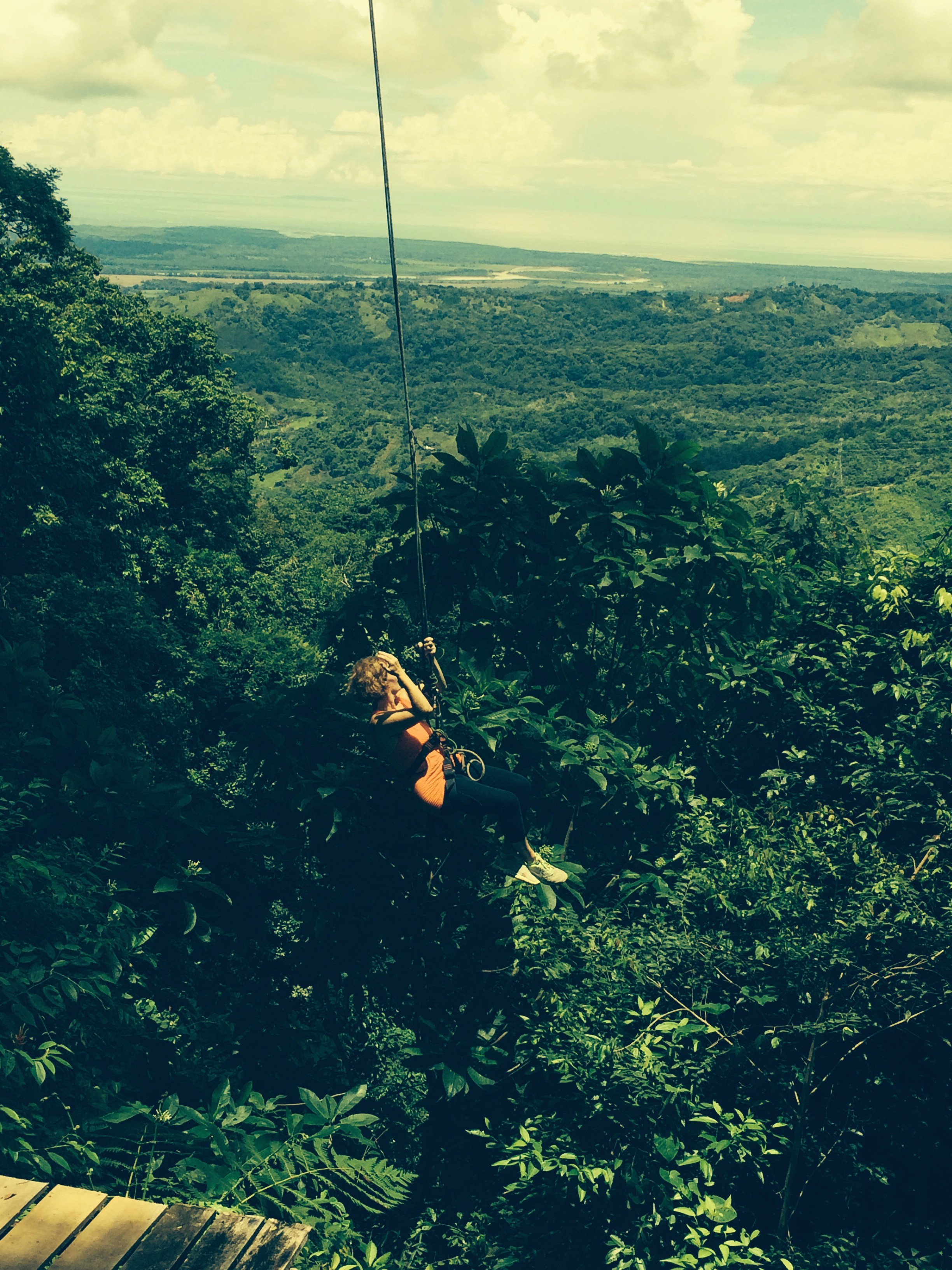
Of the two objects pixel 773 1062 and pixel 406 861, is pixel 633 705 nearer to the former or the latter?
pixel 406 861

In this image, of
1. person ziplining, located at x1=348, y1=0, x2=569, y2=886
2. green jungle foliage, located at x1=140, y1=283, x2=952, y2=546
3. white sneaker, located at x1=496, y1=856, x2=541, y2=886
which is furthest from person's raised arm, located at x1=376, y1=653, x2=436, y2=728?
green jungle foliage, located at x1=140, y1=283, x2=952, y2=546

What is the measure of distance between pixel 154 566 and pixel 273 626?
3.09 metres

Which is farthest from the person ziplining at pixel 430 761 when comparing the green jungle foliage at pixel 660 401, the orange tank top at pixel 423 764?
the green jungle foliage at pixel 660 401

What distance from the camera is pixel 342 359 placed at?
7795 inches

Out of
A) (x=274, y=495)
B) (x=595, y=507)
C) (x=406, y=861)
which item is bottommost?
(x=274, y=495)

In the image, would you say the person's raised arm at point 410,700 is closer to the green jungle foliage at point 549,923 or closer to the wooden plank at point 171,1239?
the green jungle foliage at point 549,923

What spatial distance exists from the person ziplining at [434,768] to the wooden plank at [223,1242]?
2.28 m

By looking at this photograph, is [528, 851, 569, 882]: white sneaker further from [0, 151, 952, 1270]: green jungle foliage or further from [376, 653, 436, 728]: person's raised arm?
[376, 653, 436, 728]: person's raised arm

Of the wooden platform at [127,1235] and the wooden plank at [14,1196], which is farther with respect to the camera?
the wooden plank at [14,1196]

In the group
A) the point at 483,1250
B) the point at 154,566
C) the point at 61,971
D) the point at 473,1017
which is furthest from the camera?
the point at 154,566

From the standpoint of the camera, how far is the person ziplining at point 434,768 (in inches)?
187

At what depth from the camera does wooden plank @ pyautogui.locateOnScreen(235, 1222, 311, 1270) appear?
2.53 meters

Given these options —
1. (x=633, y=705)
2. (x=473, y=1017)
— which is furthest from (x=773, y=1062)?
(x=633, y=705)

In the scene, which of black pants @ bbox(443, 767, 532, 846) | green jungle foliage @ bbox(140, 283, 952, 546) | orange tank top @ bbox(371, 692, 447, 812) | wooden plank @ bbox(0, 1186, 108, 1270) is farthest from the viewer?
green jungle foliage @ bbox(140, 283, 952, 546)
